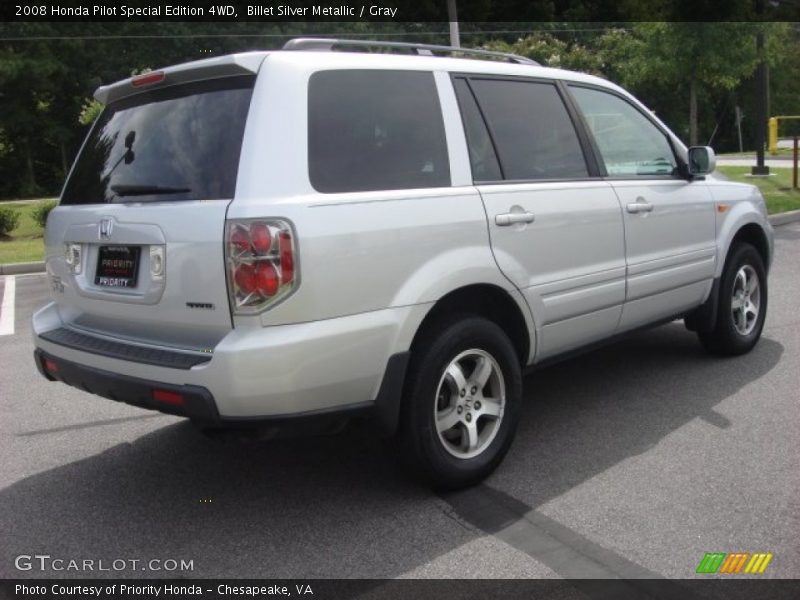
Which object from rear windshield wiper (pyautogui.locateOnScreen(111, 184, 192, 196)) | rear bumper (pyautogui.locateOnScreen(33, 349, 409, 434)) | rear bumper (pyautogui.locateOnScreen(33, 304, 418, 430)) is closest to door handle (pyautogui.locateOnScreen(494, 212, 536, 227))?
rear bumper (pyautogui.locateOnScreen(33, 304, 418, 430))

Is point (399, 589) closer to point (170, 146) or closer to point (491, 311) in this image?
point (491, 311)

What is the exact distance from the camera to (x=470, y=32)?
109 ft

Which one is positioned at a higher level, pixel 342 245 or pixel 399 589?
pixel 342 245

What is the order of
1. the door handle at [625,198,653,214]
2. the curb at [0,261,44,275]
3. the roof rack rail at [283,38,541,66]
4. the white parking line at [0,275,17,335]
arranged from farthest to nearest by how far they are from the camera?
the curb at [0,261,44,275], the white parking line at [0,275,17,335], the door handle at [625,198,653,214], the roof rack rail at [283,38,541,66]

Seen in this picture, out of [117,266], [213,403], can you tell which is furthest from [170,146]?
[213,403]

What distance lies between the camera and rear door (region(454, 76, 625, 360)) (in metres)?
3.71

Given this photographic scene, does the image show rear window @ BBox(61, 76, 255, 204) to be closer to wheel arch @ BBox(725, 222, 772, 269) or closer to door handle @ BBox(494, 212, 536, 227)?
door handle @ BBox(494, 212, 536, 227)

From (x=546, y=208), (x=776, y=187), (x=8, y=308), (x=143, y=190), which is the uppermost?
(x=143, y=190)

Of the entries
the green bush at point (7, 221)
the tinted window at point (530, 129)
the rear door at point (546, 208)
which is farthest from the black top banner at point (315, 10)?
the rear door at point (546, 208)

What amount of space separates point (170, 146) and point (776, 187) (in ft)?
54.6

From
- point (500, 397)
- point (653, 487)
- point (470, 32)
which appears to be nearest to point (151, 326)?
point (500, 397)

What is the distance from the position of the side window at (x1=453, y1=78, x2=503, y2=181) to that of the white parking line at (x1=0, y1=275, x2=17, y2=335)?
583 centimetres

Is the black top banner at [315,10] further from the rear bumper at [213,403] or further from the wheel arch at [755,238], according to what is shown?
the rear bumper at [213,403]

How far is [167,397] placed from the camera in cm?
303
